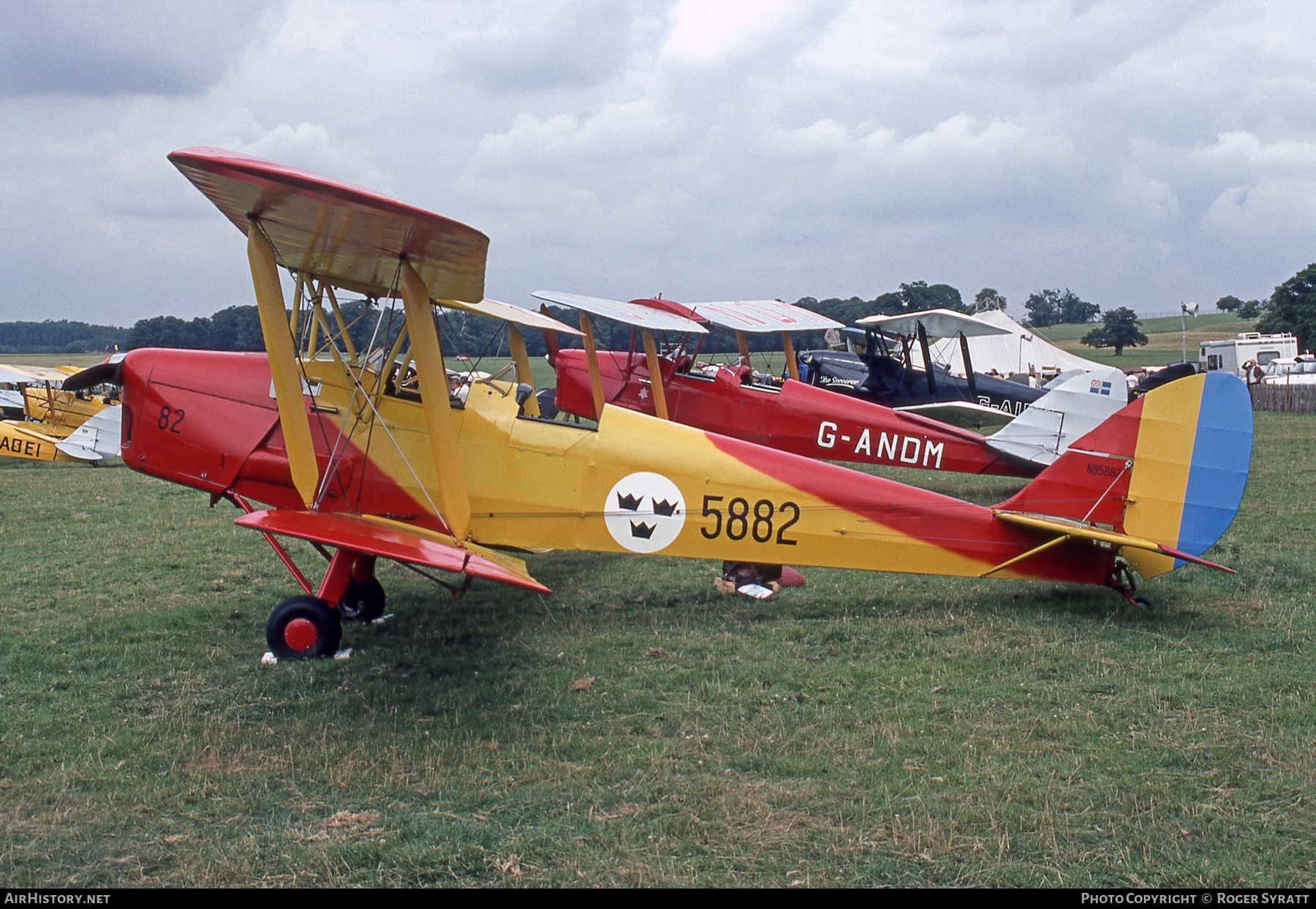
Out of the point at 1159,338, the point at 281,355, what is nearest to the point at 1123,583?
the point at 281,355

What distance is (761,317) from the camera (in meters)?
12.9

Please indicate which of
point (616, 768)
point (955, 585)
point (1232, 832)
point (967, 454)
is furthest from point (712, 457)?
point (967, 454)

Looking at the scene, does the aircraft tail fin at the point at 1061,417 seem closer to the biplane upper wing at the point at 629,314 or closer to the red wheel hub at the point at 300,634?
the biplane upper wing at the point at 629,314

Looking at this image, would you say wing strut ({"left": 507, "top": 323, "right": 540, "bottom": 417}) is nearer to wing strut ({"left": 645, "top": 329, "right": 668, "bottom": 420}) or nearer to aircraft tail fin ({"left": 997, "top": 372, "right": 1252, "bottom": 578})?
wing strut ({"left": 645, "top": 329, "right": 668, "bottom": 420})

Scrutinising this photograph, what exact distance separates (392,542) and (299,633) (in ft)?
3.03

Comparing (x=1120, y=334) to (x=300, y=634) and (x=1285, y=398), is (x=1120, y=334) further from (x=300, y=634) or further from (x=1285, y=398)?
(x=300, y=634)

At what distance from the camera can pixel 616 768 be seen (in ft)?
12.6

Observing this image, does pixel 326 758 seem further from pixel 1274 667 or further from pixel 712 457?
pixel 1274 667

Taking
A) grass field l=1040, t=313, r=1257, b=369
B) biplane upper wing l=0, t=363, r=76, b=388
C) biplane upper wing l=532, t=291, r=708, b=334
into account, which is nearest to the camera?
biplane upper wing l=532, t=291, r=708, b=334

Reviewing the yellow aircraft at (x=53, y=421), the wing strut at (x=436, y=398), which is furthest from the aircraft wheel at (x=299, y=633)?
the yellow aircraft at (x=53, y=421)

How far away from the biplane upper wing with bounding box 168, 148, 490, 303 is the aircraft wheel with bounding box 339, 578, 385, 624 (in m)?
1.93

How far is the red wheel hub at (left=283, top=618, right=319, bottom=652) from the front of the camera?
520 cm

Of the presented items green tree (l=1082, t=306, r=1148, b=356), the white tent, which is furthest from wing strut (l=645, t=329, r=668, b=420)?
green tree (l=1082, t=306, r=1148, b=356)

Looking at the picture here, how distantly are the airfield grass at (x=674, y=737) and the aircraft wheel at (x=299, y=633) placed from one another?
100 millimetres
